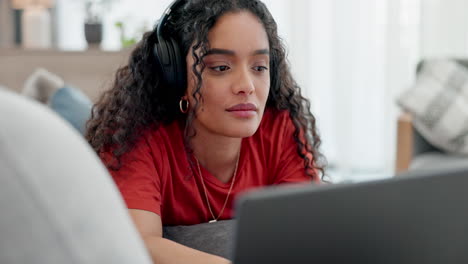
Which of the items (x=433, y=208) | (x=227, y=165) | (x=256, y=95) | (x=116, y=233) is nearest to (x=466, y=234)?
(x=433, y=208)

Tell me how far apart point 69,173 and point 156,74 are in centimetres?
80

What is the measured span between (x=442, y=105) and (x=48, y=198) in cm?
236

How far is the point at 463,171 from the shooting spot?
55cm

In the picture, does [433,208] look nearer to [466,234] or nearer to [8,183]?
[466,234]

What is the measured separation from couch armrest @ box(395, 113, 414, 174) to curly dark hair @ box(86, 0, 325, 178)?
1.39 metres

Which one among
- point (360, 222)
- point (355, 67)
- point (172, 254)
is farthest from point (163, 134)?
point (355, 67)

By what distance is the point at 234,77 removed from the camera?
3.48 ft

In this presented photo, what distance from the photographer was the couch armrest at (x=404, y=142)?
261 centimetres

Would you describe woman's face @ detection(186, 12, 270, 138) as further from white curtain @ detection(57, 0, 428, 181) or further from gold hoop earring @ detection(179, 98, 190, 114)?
white curtain @ detection(57, 0, 428, 181)

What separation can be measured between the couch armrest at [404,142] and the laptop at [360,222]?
2098 millimetres

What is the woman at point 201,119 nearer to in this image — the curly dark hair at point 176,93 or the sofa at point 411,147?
the curly dark hair at point 176,93

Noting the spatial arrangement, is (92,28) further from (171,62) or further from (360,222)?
(360,222)

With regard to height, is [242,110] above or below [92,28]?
below

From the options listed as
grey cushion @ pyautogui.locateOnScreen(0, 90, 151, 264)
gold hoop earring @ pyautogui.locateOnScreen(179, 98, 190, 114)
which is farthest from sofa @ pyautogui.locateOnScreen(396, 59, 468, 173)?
grey cushion @ pyautogui.locateOnScreen(0, 90, 151, 264)
